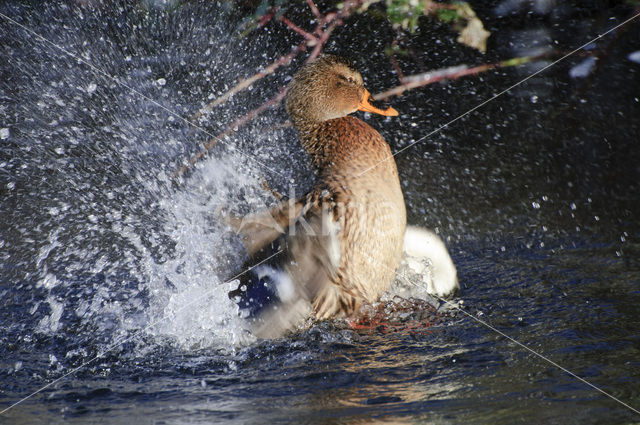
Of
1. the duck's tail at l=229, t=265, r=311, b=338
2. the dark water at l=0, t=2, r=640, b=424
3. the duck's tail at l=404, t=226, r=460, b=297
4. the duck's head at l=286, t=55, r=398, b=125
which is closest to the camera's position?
the dark water at l=0, t=2, r=640, b=424

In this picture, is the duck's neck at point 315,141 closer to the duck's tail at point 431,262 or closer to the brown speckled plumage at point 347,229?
the brown speckled plumage at point 347,229

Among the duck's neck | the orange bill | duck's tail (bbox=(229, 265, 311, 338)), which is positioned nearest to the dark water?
duck's tail (bbox=(229, 265, 311, 338))

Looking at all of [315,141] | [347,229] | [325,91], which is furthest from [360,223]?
[325,91]

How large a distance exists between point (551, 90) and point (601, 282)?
1.56 m

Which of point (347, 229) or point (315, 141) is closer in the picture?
point (347, 229)

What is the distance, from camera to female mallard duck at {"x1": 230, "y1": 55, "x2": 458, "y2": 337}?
6.47 ft

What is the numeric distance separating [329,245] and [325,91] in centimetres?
72

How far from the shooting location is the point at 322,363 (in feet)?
5.51

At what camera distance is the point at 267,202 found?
2.41m

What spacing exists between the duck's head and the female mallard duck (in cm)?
29

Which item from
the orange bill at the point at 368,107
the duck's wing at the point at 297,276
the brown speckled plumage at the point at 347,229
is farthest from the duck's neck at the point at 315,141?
the duck's wing at the point at 297,276

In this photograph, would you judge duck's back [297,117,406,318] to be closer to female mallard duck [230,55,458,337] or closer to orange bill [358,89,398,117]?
female mallard duck [230,55,458,337]

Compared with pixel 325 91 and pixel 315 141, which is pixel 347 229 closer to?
pixel 315 141

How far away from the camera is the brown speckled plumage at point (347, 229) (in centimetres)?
198
